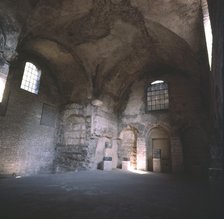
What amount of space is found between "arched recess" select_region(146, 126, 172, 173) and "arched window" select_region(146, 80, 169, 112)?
1502 millimetres

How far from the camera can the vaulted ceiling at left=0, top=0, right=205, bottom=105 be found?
656cm

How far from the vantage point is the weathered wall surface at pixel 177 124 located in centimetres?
966

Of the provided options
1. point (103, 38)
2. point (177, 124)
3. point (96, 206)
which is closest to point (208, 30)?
point (103, 38)

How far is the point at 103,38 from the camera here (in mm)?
9086

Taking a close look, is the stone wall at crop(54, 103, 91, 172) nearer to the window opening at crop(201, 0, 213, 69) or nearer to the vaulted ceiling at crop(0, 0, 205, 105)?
the vaulted ceiling at crop(0, 0, 205, 105)

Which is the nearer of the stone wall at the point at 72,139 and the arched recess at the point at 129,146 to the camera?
the stone wall at the point at 72,139

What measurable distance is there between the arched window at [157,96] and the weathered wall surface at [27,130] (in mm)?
6599

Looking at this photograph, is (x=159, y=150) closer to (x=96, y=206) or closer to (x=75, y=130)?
(x=75, y=130)

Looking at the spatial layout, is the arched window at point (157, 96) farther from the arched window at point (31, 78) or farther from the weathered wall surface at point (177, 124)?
the arched window at point (31, 78)

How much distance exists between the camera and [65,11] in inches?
290

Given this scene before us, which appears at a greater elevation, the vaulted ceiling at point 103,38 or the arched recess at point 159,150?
the vaulted ceiling at point 103,38

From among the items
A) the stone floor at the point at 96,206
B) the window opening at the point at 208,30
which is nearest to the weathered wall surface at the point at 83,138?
the stone floor at the point at 96,206

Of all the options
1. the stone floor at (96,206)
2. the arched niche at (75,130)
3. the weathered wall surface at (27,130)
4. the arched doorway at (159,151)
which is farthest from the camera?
the arched doorway at (159,151)

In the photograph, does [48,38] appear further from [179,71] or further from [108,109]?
[179,71]
